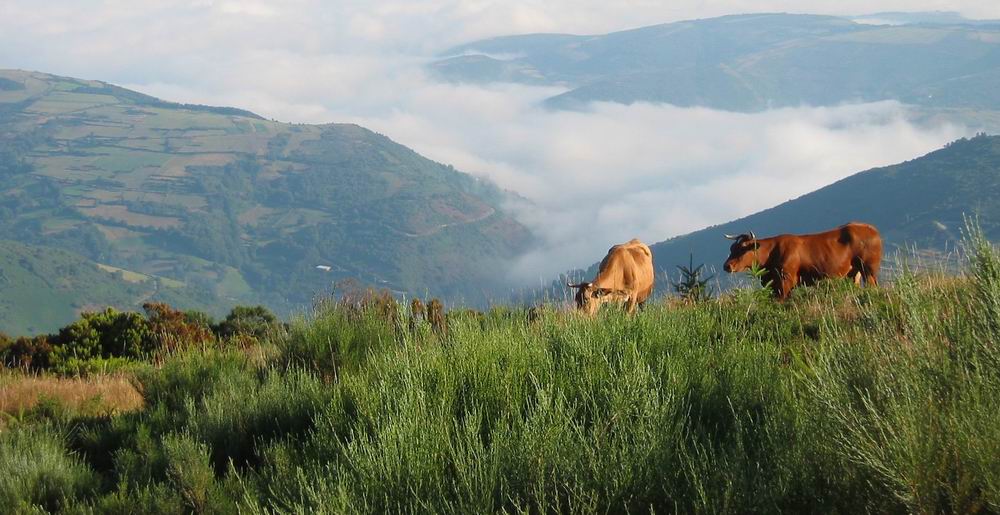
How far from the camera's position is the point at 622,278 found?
15203 millimetres

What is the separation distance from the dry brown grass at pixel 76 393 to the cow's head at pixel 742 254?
→ 7.62 meters

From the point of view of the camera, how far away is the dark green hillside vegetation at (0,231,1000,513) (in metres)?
4.19

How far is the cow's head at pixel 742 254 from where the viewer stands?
13.0m

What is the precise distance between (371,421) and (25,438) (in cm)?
372

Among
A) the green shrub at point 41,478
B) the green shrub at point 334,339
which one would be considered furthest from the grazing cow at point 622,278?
the green shrub at point 41,478

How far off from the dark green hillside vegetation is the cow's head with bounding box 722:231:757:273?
4974mm

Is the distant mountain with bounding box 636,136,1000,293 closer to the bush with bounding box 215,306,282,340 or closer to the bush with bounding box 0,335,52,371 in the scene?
the bush with bounding box 215,306,282,340

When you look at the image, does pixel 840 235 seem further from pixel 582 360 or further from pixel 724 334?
pixel 582 360

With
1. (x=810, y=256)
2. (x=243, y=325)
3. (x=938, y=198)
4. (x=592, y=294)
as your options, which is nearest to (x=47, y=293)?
(x=938, y=198)

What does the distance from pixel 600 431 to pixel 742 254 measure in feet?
28.6

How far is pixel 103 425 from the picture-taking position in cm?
891

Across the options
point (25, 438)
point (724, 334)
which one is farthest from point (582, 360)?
point (25, 438)

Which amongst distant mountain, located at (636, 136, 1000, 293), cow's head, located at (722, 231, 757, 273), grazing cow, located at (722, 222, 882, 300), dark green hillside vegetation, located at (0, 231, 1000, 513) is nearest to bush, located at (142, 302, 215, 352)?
dark green hillside vegetation, located at (0, 231, 1000, 513)

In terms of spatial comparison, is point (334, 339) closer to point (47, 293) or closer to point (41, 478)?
point (41, 478)
